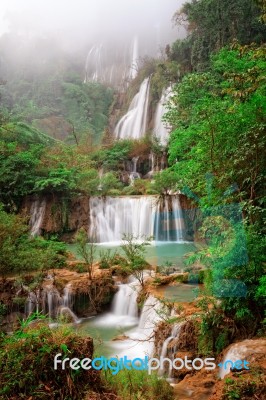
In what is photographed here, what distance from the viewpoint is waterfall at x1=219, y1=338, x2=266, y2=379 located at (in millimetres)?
4043

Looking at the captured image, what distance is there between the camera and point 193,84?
1335 cm

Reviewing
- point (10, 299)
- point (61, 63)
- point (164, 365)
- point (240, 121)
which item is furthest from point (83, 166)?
point (61, 63)

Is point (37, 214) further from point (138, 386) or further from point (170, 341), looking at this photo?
point (138, 386)

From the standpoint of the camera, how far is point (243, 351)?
416cm

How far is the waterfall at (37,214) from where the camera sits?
18.5m

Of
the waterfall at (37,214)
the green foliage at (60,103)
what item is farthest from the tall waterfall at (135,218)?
the green foliage at (60,103)

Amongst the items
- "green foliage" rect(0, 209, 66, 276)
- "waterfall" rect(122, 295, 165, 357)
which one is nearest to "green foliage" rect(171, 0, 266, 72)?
"green foliage" rect(0, 209, 66, 276)

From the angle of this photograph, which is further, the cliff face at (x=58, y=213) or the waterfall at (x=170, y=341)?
the cliff face at (x=58, y=213)

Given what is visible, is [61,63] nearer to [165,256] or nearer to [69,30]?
[69,30]

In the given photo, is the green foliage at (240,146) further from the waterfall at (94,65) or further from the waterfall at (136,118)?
the waterfall at (94,65)

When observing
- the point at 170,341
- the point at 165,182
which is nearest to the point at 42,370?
the point at 170,341

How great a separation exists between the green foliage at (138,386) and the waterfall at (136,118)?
1113 inches

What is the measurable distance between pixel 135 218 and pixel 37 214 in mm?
5712

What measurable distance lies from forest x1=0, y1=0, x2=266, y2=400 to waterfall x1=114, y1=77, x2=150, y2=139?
5679 mm
